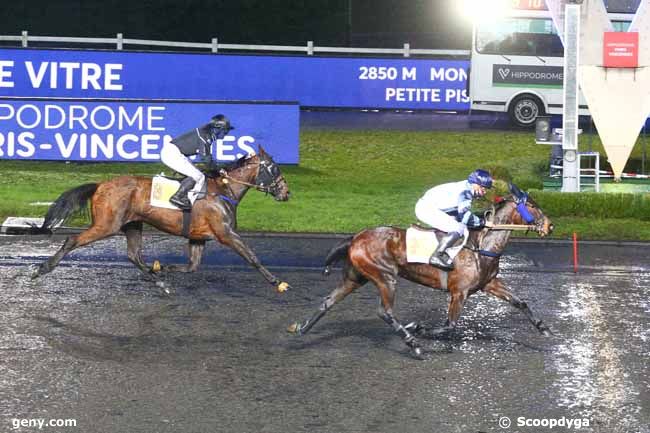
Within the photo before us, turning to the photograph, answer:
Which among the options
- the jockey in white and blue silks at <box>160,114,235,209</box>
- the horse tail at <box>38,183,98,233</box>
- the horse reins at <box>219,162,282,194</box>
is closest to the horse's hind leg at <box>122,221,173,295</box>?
the horse tail at <box>38,183,98,233</box>

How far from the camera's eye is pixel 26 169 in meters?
25.0

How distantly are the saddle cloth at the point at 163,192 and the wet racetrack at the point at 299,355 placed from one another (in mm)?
1134

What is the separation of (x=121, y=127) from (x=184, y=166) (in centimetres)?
967

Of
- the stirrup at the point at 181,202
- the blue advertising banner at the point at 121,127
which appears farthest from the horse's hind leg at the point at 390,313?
the blue advertising banner at the point at 121,127

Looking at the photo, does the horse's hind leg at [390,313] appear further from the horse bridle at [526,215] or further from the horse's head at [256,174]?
the horse's head at [256,174]

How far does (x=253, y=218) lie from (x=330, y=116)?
10.6m

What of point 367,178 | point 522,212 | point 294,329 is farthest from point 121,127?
point 522,212

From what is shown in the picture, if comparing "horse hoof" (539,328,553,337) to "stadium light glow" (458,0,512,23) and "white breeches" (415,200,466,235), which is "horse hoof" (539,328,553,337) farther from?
"stadium light glow" (458,0,512,23)

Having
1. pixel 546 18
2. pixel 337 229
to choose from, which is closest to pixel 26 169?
pixel 337 229

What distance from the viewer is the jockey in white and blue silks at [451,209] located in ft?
40.7

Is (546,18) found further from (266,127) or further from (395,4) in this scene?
(395,4)

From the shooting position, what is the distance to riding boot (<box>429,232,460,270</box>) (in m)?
12.4

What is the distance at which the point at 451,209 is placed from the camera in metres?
12.7

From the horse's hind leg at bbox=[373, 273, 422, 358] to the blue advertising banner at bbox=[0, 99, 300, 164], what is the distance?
12.0m
